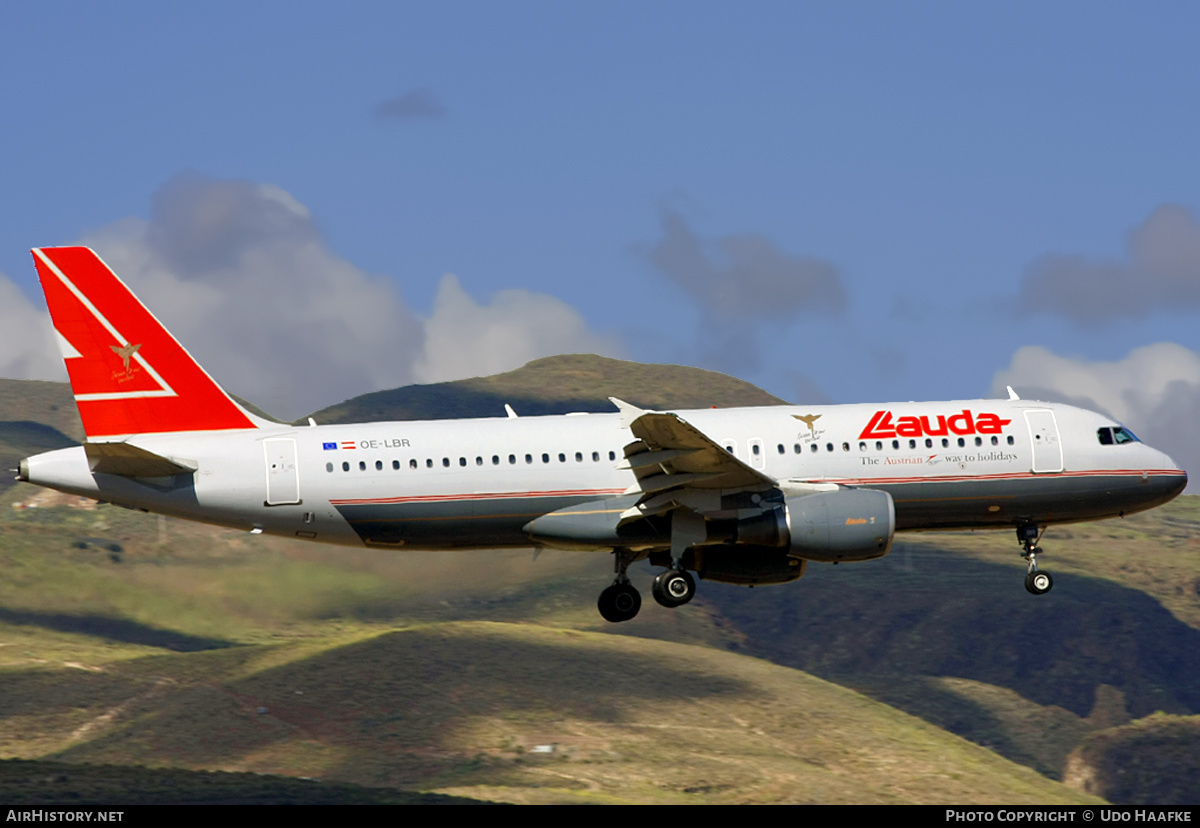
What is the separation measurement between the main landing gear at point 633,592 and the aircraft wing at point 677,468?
100 inches

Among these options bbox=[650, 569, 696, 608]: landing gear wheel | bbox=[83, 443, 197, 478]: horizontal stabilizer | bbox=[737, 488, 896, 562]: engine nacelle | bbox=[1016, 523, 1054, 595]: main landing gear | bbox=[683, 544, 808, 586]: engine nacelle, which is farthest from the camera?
bbox=[1016, 523, 1054, 595]: main landing gear

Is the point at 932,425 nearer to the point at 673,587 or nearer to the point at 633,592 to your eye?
the point at 673,587

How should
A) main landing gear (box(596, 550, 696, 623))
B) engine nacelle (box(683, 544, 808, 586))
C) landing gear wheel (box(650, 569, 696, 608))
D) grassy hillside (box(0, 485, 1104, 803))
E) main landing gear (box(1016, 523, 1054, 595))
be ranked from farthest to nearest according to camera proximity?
grassy hillside (box(0, 485, 1104, 803))
main landing gear (box(1016, 523, 1054, 595))
engine nacelle (box(683, 544, 808, 586))
main landing gear (box(596, 550, 696, 623))
landing gear wheel (box(650, 569, 696, 608))

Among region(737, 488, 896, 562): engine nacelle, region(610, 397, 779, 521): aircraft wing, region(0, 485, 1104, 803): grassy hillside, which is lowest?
region(0, 485, 1104, 803): grassy hillside

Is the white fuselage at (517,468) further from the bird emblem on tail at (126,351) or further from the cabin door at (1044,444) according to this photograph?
the bird emblem on tail at (126,351)

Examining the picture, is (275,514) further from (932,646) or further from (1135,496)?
(932,646)

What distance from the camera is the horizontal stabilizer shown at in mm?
44031

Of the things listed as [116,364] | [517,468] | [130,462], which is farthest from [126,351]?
[517,468]

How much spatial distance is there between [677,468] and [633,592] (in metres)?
5.55

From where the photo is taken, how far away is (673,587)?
47062 mm

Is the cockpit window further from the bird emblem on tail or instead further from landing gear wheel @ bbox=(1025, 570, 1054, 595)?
the bird emblem on tail

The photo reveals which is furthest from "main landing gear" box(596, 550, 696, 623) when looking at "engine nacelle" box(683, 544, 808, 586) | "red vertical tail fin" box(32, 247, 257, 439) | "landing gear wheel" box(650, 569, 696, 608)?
"red vertical tail fin" box(32, 247, 257, 439)

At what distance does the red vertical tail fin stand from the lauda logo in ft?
62.3

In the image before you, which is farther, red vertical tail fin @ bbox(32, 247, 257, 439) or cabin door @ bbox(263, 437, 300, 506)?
red vertical tail fin @ bbox(32, 247, 257, 439)
